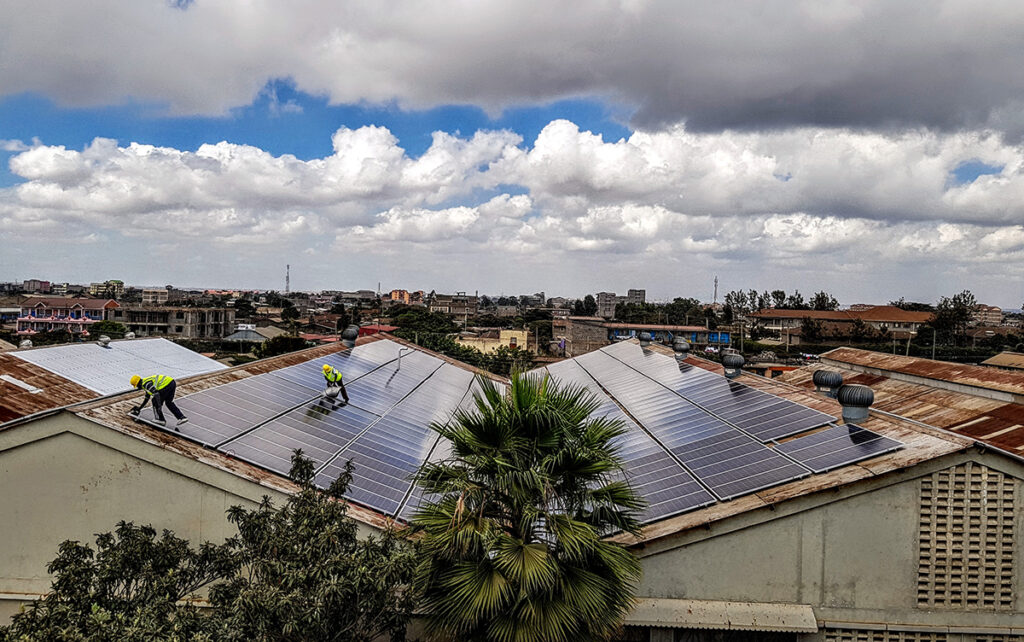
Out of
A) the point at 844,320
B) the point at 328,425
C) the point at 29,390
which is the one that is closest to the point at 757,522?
the point at 328,425

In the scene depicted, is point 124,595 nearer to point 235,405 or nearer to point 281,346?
point 235,405

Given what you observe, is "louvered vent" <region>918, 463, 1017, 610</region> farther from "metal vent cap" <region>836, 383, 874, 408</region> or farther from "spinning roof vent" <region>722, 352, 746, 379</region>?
"spinning roof vent" <region>722, 352, 746, 379</region>

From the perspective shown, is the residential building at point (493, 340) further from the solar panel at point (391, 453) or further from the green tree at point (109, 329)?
the solar panel at point (391, 453)

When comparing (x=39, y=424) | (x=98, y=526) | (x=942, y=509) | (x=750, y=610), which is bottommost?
(x=750, y=610)

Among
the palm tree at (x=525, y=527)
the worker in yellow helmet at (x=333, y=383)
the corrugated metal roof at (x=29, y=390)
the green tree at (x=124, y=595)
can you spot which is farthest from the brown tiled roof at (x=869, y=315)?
the green tree at (x=124, y=595)

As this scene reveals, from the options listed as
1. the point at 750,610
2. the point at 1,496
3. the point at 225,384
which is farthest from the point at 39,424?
the point at 750,610

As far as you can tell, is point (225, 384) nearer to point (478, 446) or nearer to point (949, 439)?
point (478, 446)

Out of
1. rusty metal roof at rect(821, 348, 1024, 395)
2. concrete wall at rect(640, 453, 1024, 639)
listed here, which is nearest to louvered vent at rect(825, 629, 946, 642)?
concrete wall at rect(640, 453, 1024, 639)
